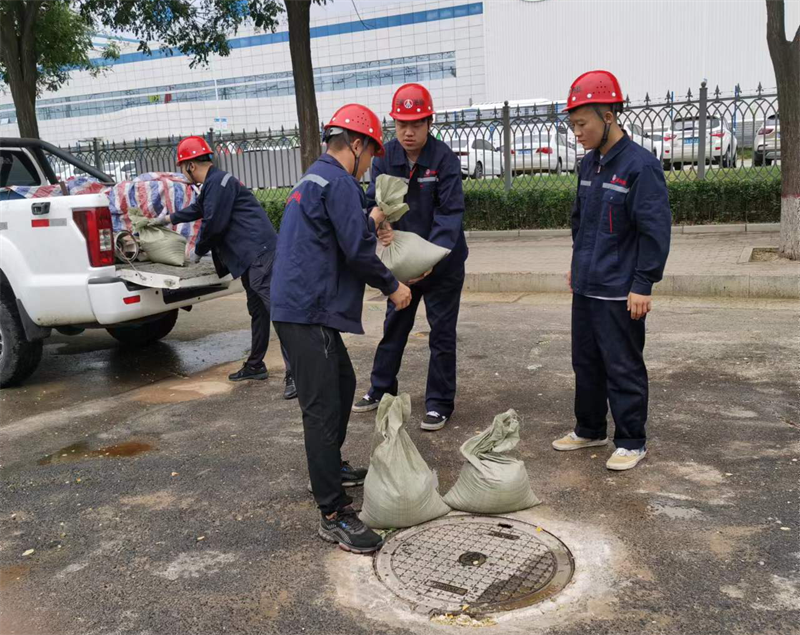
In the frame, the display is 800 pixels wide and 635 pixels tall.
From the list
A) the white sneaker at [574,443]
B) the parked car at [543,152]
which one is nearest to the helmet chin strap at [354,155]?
the white sneaker at [574,443]

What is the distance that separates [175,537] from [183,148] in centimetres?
307

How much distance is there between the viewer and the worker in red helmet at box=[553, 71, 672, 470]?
378cm

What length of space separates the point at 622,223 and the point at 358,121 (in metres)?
1.42

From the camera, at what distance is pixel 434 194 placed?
4.68 meters

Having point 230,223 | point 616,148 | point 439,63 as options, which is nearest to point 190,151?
point 230,223

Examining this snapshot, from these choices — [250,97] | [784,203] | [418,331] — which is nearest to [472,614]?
[418,331]

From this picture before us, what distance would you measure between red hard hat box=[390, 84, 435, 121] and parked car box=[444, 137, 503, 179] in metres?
8.82

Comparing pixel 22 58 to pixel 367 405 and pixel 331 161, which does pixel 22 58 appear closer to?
pixel 367 405

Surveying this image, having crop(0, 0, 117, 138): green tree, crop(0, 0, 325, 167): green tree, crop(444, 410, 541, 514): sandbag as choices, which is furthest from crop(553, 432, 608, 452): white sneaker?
crop(0, 0, 117, 138): green tree

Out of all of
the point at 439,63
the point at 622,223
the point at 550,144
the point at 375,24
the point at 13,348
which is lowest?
the point at 13,348

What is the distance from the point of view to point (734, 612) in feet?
8.97

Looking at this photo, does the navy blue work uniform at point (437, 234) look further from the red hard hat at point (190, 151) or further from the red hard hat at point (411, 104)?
the red hard hat at point (190, 151)

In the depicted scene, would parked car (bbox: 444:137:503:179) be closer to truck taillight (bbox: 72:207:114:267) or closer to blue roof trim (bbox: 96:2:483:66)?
truck taillight (bbox: 72:207:114:267)

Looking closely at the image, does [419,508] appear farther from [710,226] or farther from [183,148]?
[710,226]
